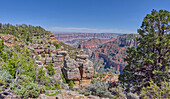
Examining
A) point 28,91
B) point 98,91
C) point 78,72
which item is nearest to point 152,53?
point 98,91

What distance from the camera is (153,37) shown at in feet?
28.7

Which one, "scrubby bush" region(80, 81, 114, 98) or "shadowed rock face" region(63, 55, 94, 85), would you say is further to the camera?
"shadowed rock face" region(63, 55, 94, 85)

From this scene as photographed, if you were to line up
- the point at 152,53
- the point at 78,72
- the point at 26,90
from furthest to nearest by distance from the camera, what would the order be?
1. the point at 78,72
2. the point at 152,53
3. the point at 26,90

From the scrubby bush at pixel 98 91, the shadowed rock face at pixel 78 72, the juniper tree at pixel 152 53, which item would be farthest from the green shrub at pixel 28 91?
the shadowed rock face at pixel 78 72

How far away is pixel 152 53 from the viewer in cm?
870

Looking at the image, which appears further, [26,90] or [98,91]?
[98,91]

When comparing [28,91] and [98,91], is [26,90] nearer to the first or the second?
[28,91]

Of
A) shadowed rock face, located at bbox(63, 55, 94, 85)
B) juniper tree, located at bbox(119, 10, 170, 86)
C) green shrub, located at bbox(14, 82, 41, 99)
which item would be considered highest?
juniper tree, located at bbox(119, 10, 170, 86)

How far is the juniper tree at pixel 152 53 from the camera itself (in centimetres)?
868

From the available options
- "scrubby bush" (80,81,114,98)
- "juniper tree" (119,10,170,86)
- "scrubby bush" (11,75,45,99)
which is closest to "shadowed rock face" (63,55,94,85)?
"juniper tree" (119,10,170,86)

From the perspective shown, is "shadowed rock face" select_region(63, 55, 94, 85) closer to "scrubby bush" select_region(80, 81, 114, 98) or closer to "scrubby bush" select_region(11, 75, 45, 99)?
"scrubby bush" select_region(80, 81, 114, 98)

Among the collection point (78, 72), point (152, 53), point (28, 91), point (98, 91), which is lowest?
point (78, 72)

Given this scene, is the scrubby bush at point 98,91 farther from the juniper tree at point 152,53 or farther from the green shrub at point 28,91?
the juniper tree at point 152,53

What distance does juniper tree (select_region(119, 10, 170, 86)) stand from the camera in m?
8.68
